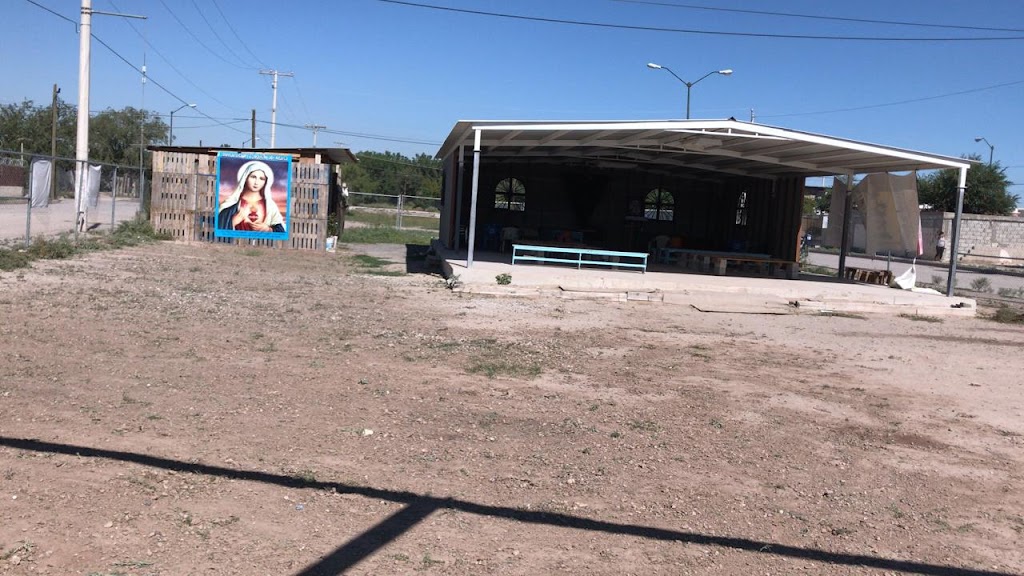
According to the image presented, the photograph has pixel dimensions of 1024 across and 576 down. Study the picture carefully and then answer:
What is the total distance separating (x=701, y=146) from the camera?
19875 mm

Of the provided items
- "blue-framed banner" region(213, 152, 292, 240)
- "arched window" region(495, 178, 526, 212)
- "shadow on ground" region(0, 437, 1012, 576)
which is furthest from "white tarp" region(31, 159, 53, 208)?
"arched window" region(495, 178, 526, 212)

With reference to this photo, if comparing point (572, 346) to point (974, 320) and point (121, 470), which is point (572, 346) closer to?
point (121, 470)

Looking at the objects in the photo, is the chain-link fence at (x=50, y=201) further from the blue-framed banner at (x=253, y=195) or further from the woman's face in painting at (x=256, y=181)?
the woman's face in painting at (x=256, y=181)

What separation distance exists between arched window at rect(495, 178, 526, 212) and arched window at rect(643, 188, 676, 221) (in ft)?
14.2

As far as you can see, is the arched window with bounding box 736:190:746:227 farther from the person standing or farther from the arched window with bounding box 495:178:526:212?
the person standing

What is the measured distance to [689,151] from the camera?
806 inches

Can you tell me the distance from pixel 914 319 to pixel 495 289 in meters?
8.33

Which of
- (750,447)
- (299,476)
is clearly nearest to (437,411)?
(299,476)

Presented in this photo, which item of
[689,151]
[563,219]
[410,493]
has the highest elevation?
[689,151]

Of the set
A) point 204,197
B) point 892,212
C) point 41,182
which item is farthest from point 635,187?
point 41,182

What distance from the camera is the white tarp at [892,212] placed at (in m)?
19.1

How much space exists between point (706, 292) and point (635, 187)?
10.8 metres

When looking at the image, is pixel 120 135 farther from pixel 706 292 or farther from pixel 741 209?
pixel 706 292

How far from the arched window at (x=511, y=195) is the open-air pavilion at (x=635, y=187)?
1.3 inches
